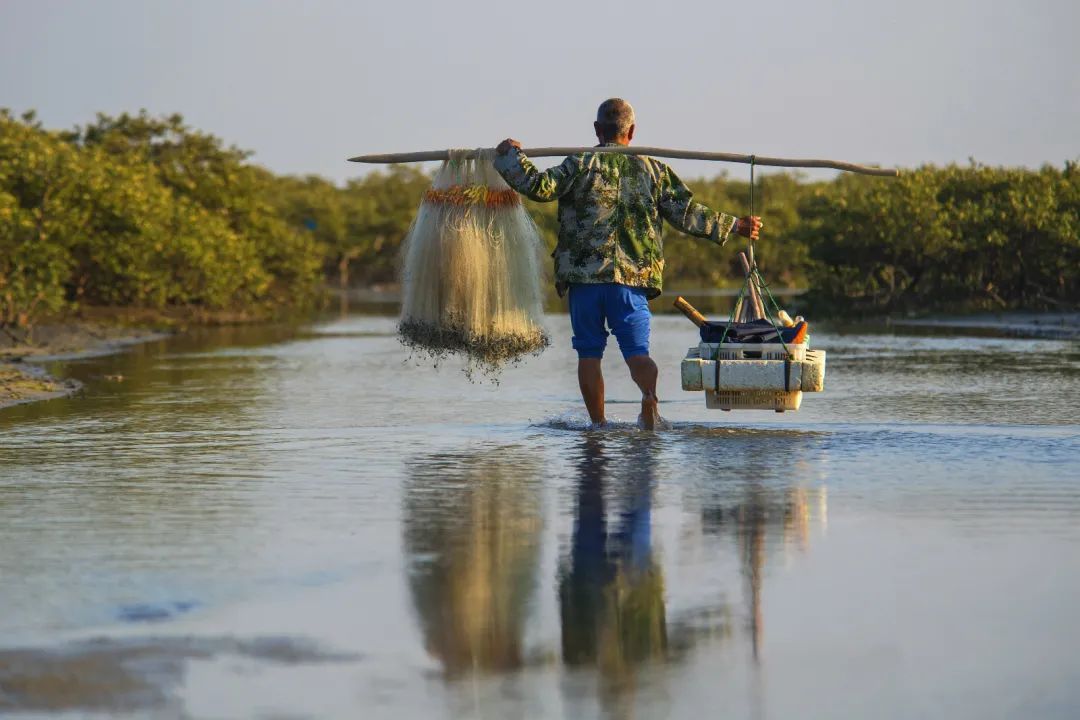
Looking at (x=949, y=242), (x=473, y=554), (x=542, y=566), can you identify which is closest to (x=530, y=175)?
(x=473, y=554)

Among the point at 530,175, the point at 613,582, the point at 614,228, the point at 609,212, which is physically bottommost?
the point at 613,582

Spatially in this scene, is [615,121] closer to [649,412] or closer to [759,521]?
[649,412]

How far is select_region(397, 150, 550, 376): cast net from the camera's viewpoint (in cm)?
1142

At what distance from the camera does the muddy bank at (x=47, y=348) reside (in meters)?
15.9

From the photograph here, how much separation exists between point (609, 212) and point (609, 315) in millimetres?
655

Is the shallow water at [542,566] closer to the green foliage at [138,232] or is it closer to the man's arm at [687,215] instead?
the man's arm at [687,215]

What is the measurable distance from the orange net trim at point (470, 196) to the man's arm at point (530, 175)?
26 centimetres

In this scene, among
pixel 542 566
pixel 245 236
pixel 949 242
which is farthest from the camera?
Result: pixel 245 236

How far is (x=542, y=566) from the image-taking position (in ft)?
21.8

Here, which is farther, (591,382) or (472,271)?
(591,382)

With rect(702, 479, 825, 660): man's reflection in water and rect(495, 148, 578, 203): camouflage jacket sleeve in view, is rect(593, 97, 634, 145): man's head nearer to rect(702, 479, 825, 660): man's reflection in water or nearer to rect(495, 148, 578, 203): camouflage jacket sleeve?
rect(495, 148, 578, 203): camouflage jacket sleeve

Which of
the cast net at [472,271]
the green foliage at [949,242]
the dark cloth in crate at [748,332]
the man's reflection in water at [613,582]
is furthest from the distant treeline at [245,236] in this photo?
the man's reflection in water at [613,582]

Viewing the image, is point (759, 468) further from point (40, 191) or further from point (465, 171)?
point (40, 191)

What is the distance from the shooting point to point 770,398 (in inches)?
433
